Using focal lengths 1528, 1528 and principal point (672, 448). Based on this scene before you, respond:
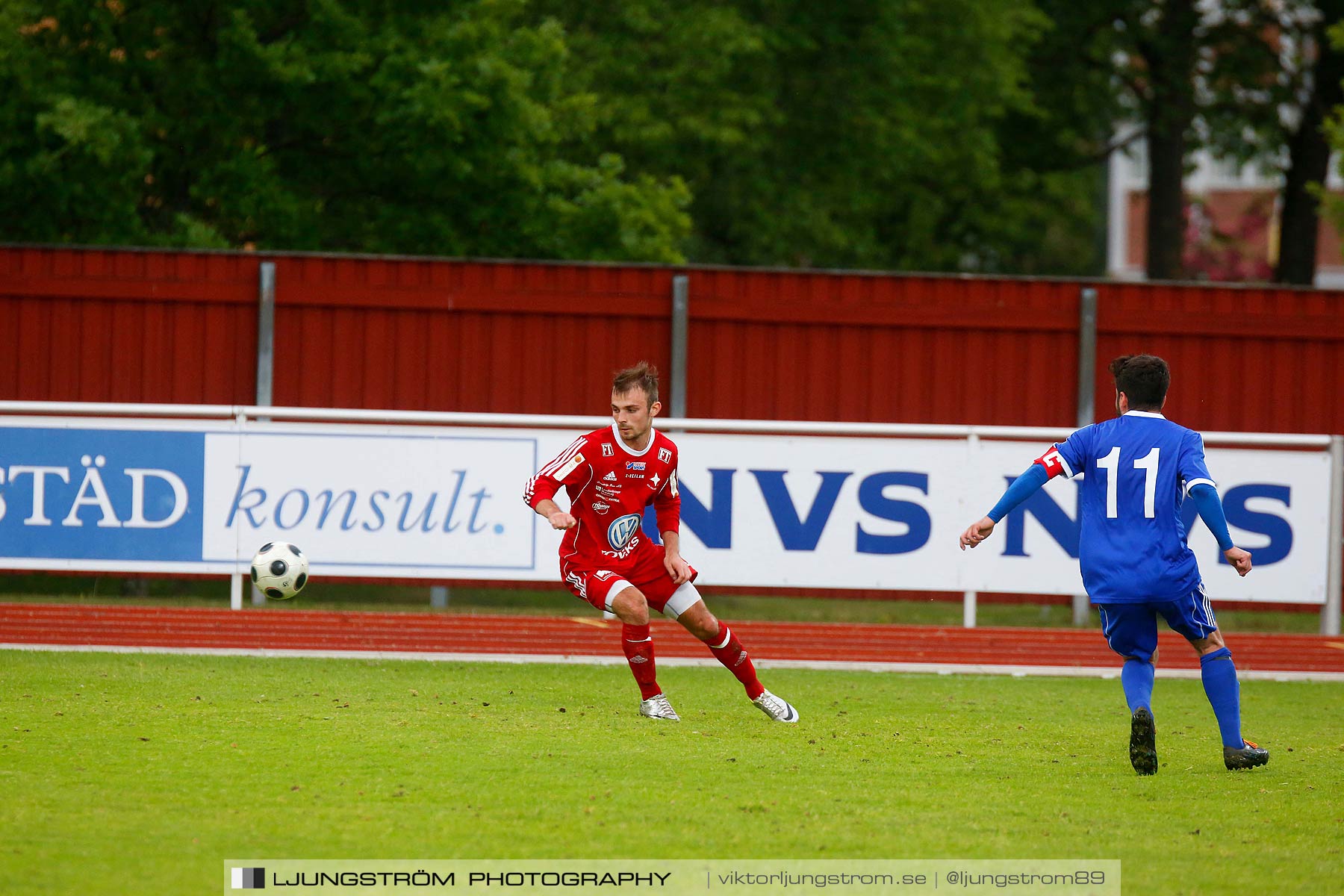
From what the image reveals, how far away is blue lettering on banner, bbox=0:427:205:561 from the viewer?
10367 mm

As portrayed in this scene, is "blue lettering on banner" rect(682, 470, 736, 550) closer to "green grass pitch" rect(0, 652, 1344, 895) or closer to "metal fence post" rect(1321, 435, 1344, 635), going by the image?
"green grass pitch" rect(0, 652, 1344, 895)

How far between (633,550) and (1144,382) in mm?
2539

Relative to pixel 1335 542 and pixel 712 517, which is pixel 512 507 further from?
pixel 1335 542

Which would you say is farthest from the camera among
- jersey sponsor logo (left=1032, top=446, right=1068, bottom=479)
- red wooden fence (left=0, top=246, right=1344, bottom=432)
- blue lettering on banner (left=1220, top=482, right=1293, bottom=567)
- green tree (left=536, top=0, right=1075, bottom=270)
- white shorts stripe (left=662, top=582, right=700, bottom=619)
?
green tree (left=536, top=0, right=1075, bottom=270)

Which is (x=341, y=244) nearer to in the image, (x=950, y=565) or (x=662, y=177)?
(x=662, y=177)

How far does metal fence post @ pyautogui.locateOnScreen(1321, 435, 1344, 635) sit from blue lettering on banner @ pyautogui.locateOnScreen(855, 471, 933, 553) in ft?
9.47

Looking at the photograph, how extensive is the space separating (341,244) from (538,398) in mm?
6103

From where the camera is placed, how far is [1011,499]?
6676 millimetres

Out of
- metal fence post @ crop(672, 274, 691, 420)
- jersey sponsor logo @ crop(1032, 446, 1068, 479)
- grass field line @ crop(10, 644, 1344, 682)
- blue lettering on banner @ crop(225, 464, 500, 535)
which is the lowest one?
grass field line @ crop(10, 644, 1344, 682)

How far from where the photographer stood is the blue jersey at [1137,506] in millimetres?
6453

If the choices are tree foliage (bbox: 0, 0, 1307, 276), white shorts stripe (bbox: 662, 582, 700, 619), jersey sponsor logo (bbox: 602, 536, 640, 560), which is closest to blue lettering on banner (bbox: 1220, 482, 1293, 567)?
white shorts stripe (bbox: 662, 582, 700, 619)

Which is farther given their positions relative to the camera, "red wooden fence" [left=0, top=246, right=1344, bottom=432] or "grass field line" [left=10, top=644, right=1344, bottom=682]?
"red wooden fence" [left=0, top=246, right=1344, bottom=432]

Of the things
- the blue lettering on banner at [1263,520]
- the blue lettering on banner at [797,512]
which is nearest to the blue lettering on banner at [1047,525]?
the blue lettering on banner at [1263,520]

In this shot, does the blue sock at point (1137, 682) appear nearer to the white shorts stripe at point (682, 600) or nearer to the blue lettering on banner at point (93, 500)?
the white shorts stripe at point (682, 600)
